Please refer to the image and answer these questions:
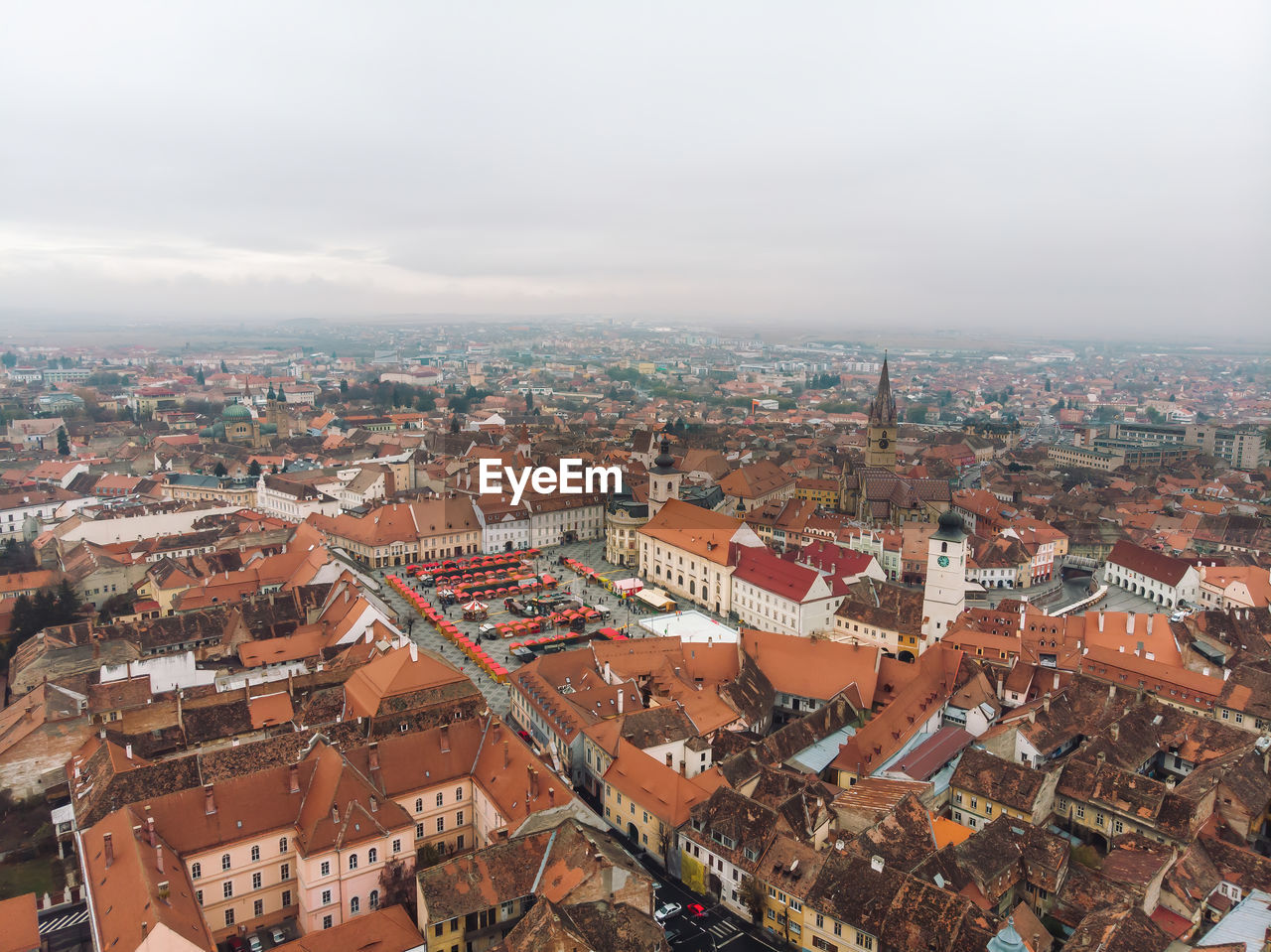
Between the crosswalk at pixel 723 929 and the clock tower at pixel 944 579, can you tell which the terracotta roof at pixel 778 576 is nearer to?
the clock tower at pixel 944 579

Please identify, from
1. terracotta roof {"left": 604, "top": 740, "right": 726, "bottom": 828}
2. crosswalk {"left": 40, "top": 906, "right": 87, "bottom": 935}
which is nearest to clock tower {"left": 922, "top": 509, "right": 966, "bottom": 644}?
terracotta roof {"left": 604, "top": 740, "right": 726, "bottom": 828}

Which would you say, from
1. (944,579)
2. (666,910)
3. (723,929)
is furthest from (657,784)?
(944,579)

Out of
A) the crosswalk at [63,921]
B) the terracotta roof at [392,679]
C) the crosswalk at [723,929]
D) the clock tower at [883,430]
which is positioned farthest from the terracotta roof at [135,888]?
the clock tower at [883,430]

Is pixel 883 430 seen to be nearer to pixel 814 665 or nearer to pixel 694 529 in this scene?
pixel 694 529

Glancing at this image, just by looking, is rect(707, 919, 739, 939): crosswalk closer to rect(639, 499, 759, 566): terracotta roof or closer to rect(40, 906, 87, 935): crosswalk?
rect(40, 906, 87, 935): crosswalk

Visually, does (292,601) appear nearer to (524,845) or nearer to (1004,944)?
(524,845)

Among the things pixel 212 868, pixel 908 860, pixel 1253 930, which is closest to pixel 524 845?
pixel 212 868
